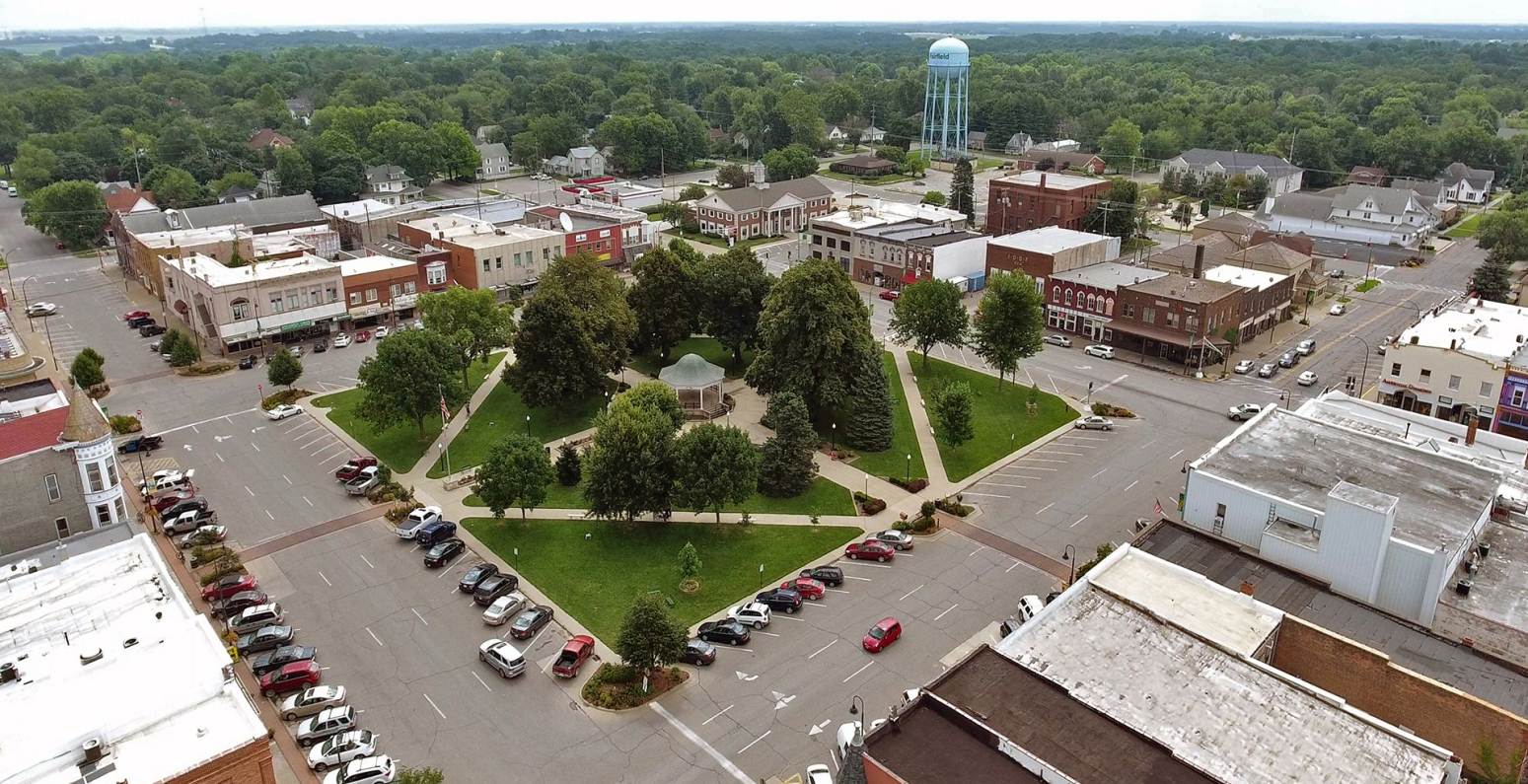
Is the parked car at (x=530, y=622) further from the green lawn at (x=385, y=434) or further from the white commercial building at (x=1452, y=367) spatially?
the white commercial building at (x=1452, y=367)

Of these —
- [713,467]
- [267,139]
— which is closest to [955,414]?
[713,467]

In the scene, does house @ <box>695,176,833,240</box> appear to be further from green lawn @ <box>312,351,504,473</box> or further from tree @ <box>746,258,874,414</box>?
green lawn @ <box>312,351,504,473</box>

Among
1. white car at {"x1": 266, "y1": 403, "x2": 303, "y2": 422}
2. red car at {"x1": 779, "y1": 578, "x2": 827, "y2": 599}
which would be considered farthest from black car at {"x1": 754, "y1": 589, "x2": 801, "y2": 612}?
white car at {"x1": 266, "y1": 403, "x2": 303, "y2": 422}

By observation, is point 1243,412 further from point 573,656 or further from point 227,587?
point 227,587

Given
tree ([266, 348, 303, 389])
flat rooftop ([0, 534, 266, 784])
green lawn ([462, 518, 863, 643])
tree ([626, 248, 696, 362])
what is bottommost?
green lawn ([462, 518, 863, 643])

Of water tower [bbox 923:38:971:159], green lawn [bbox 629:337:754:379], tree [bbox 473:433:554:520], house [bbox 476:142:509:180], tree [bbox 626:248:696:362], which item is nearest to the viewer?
tree [bbox 473:433:554:520]

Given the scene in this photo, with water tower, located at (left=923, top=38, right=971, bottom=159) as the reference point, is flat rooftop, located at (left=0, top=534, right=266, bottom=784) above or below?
below
